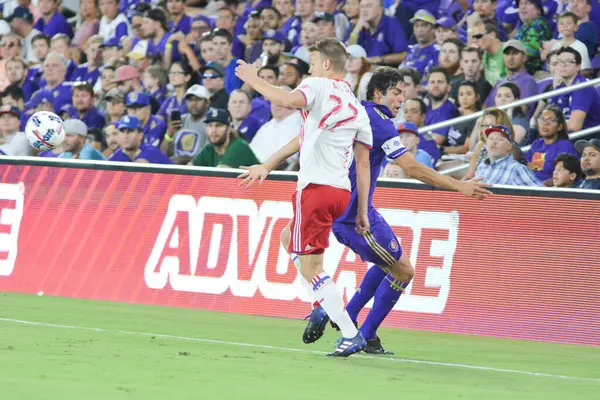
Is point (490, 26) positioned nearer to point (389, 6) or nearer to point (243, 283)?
point (389, 6)

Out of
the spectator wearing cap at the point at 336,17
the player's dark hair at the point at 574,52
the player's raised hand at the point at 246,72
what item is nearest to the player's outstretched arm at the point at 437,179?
the player's raised hand at the point at 246,72

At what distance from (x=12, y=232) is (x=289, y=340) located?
5.44m

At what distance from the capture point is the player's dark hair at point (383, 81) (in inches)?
374

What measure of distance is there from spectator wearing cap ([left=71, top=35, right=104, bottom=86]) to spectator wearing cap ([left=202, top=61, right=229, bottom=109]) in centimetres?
403

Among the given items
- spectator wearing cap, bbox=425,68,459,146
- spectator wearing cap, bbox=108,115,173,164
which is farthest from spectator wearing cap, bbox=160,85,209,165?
spectator wearing cap, bbox=425,68,459,146

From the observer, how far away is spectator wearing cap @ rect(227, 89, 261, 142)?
16.5 m

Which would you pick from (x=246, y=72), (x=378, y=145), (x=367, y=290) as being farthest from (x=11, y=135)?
(x=246, y=72)

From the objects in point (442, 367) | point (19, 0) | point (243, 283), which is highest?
point (442, 367)

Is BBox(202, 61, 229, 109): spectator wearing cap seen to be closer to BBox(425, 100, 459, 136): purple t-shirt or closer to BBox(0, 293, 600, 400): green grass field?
BBox(425, 100, 459, 136): purple t-shirt

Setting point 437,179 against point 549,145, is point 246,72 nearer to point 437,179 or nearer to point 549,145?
point 437,179

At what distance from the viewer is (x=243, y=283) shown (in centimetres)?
1295

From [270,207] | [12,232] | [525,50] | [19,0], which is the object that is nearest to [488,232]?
[270,207]

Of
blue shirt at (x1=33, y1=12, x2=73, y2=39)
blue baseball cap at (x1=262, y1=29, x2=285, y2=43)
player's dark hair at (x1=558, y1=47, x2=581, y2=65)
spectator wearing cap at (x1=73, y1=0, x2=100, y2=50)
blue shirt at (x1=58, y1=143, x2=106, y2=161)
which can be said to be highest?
player's dark hair at (x1=558, y1=47, x2=581, y2=65)

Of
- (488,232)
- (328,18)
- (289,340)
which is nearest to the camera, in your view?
(289,340)
